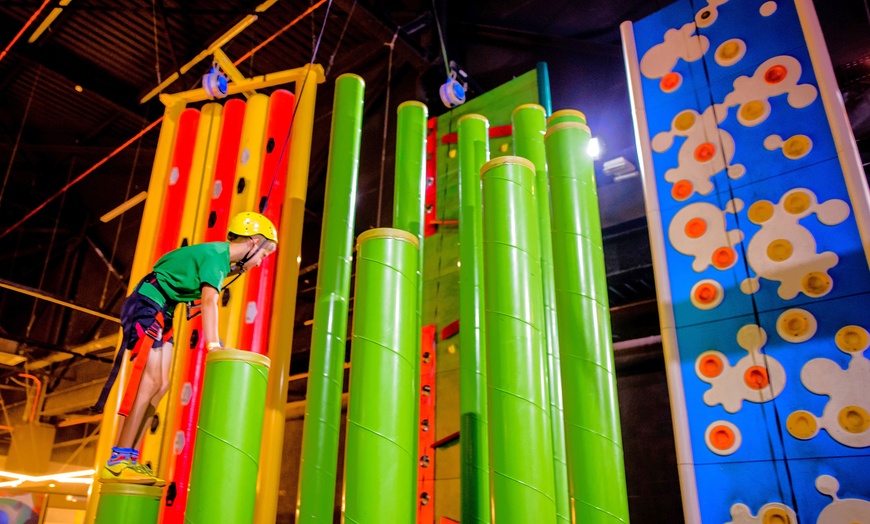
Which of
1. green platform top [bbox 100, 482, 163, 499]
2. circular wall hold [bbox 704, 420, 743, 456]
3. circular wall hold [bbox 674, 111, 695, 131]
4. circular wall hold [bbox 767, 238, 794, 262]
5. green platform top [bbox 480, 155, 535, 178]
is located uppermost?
circular wall hold [bbox 674, 111, 695, 131]

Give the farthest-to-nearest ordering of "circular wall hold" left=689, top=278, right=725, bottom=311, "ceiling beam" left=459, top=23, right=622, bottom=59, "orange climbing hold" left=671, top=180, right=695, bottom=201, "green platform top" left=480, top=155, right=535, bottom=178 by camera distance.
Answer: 1. "ceiling beam" left=459, top=23, right=622, bottom=59
2. "orange climbing hold" left=671, top=180, right=695, bottom=201
3. "circular wall hold" left=689, top=278, right=725, bottom=311
4. "green platform top" left=480, top=155, right=535, bottom=178

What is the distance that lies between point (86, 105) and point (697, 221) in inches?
264

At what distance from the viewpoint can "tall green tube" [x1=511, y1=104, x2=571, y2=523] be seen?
2.58 meters

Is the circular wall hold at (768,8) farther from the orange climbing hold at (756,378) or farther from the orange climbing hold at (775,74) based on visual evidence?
the orange climbing hold at (756,378)

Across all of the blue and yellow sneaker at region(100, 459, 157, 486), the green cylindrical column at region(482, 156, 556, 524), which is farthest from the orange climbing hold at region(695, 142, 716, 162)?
the blue and yellow sneaker at region(100, 459, 157, 486)

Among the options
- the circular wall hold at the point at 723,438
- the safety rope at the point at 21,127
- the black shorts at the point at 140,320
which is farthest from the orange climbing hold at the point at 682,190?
the safety rope at the point at 21,127

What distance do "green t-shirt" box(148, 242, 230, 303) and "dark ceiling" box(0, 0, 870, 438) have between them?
276 centimetres

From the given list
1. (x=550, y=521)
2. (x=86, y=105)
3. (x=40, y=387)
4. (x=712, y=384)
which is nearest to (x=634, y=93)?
(x=712, y=384)

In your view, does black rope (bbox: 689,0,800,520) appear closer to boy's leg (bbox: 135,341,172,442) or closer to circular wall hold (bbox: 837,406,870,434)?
circular wall hold (bbox: 837,406,870,434)

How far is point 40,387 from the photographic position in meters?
10.4

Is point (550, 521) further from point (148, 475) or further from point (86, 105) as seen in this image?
point (86, 105)

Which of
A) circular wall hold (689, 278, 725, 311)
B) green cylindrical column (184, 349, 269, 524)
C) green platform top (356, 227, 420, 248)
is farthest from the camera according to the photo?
circular wall hold (689, 278, 725, 311)

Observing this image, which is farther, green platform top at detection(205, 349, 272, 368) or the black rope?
the black rope

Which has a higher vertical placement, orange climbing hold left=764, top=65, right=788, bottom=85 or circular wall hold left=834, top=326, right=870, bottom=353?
orange climbing hold left=764, top=65, right=788, bottom=85
